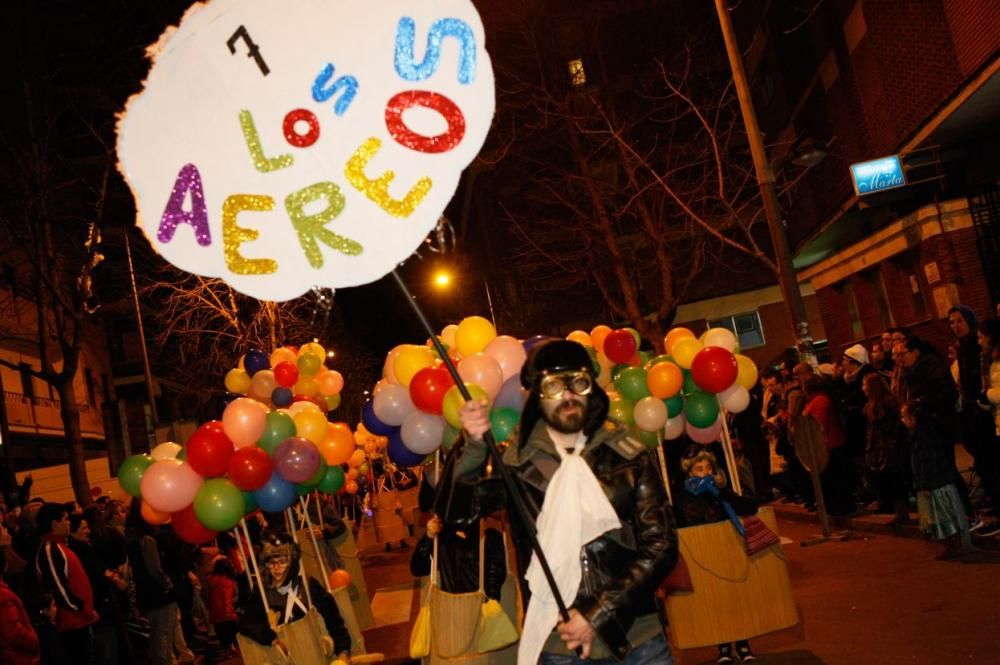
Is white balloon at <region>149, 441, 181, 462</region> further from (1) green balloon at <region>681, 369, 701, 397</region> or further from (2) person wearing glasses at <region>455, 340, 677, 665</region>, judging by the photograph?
(2) person wearing glasses at <region>455, 340, 677, 665</region>

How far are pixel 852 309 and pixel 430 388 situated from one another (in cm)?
2004

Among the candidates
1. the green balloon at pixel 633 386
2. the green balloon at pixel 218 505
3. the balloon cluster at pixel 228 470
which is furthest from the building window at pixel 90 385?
the green balloon at pixel 633 386

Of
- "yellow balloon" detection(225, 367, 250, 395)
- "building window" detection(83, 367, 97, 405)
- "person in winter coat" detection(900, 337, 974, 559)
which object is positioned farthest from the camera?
"building window" detection(83, 367, 97, 405)

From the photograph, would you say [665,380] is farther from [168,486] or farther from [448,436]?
[168,486]

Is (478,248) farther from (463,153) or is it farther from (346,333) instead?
(463,153)

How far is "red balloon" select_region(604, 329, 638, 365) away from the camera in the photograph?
7965mm

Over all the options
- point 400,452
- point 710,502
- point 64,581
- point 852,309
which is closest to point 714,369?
point 710,502

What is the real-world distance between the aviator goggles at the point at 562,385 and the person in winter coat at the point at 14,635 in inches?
222

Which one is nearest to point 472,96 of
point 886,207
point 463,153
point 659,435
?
point 463,153

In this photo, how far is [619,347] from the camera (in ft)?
26.1

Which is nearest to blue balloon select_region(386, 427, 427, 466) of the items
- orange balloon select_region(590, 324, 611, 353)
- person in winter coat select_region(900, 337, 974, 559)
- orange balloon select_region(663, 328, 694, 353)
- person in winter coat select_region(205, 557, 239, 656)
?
orange balloon select_region(590, 324, 611, 353)

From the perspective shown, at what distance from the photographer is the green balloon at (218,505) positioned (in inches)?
258

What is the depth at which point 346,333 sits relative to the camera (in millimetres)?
45625

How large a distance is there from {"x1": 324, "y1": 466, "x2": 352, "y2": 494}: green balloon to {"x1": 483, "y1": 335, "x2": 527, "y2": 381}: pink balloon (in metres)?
2.29
